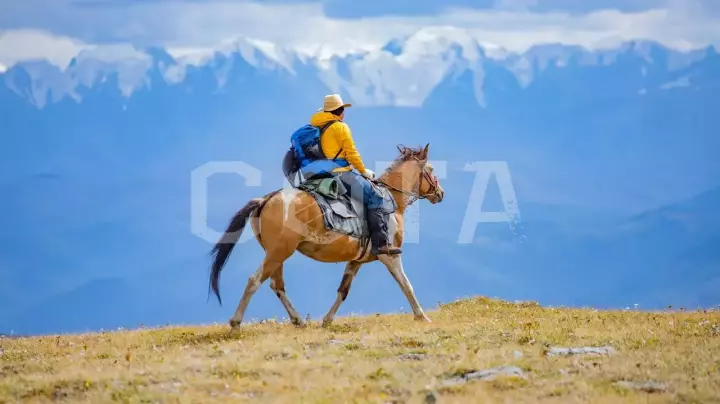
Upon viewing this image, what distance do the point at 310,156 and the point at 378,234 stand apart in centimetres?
194

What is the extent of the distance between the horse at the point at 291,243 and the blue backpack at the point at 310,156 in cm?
65

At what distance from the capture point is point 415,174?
22547 millimetres

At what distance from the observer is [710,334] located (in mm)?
18609

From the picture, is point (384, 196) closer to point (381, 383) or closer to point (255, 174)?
point (255, 174)

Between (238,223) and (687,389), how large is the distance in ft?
30.0

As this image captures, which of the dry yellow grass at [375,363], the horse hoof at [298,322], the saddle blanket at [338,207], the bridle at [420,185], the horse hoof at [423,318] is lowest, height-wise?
the dry yellow grass at [375,363]

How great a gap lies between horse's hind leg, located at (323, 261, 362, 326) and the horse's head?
1760mm

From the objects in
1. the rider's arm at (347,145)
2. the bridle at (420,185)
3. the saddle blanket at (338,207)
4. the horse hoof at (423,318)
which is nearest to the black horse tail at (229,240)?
the saddle blanket at (338,207)

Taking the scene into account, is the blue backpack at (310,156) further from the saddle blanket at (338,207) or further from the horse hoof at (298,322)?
the horse hoof at (298,322)

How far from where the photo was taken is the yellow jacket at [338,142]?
2066cm

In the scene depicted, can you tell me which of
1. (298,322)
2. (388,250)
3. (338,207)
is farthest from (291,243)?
(298,322)

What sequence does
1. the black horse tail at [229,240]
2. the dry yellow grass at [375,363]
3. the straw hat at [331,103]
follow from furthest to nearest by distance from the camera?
the straw hat at [331,103] → the black horse tail at [229,240] → the dry yellow grass at [375,363]

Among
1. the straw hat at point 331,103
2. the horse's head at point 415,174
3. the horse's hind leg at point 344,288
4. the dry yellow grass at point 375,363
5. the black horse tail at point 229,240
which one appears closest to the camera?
the dry yellow grass at point 375,363

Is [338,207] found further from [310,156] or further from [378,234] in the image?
[310,156]
